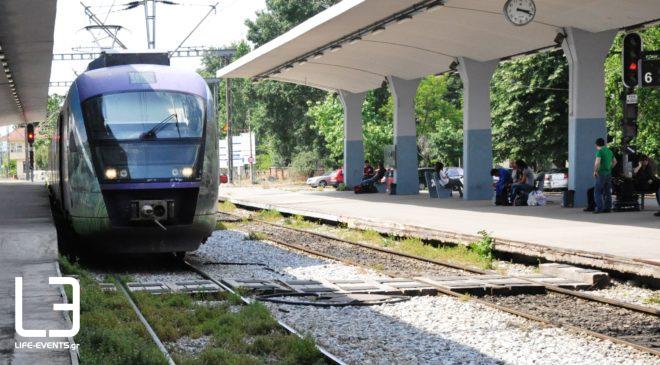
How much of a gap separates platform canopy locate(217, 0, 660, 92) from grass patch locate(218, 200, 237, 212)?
503cm

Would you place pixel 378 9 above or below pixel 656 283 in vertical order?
above

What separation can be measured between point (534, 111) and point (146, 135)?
113ft

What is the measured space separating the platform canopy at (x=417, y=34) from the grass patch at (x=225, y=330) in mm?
11540

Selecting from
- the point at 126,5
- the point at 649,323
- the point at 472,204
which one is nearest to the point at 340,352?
the point at 649,323

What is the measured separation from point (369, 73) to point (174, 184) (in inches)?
800

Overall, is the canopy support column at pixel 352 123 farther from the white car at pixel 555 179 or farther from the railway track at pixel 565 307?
the railway track at pixel 565 307

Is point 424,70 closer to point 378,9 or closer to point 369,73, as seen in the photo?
point 369,73

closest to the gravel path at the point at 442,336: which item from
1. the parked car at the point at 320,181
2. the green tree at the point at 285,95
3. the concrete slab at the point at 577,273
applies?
the concrete slab at the point at 577,273

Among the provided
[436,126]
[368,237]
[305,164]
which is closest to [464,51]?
[368,237]

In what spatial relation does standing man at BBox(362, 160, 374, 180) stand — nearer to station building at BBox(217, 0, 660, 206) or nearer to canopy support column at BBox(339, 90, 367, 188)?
canopy support column at BBox(339, 90, 367, 188)

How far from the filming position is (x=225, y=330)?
8.51 meters

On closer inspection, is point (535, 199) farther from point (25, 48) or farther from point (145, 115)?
point (25, 48)

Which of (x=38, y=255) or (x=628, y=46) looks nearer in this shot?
(x=38, y=255)

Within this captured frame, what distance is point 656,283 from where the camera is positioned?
36.9 ft
